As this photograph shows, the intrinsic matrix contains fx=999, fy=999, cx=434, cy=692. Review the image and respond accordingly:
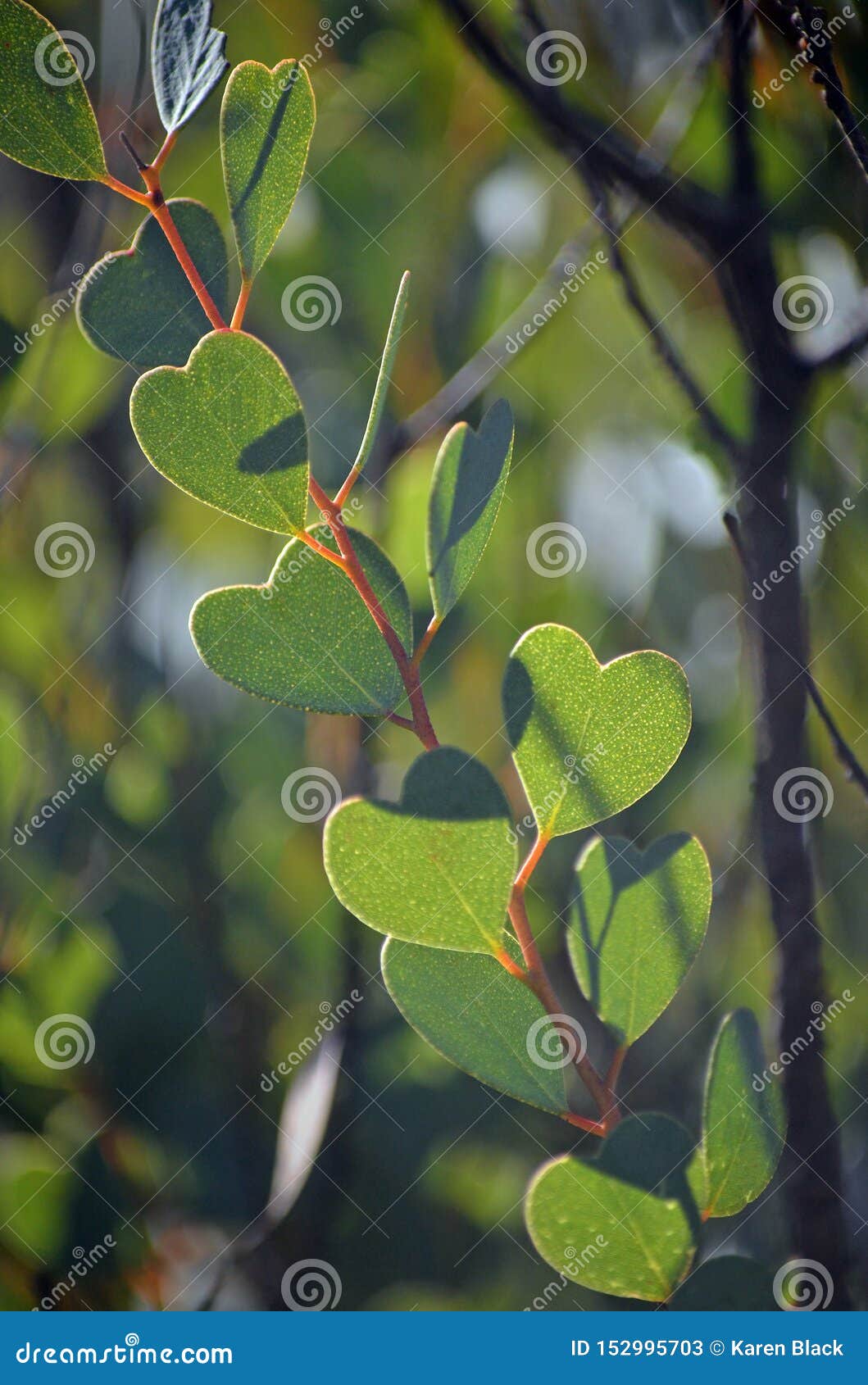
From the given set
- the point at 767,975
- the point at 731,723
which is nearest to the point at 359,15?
the point at 731,723

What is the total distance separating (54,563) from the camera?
53 centimetres

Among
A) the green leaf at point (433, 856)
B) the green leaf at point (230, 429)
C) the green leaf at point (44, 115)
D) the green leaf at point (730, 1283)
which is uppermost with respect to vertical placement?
the green leaf at point (44, 115)

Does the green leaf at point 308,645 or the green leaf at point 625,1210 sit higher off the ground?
the green leaf at point 308,645

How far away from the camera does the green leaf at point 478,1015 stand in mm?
189

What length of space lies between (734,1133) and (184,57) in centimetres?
24

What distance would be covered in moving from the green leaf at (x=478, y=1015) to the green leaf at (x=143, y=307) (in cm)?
13

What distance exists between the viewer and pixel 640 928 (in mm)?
203

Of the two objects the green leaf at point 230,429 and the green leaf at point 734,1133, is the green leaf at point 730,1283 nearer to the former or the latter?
the green leaf at point 734,1133

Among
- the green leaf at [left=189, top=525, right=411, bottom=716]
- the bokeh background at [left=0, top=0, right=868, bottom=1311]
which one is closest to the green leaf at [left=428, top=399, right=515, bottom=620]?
the green leaf at [left=189, top=525, right=411, bottom=716]

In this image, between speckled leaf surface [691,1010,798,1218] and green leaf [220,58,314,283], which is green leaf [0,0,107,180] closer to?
green leaf [220,58,314,283]

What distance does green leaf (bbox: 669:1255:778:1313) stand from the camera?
8.2 inches

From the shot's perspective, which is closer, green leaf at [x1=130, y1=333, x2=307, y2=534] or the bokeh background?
green leaf at [x1=130, y1=333, x2=307, y2=534]

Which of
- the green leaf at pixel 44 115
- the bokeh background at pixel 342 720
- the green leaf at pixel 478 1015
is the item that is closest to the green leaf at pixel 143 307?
the green leaf at pixel 44 115

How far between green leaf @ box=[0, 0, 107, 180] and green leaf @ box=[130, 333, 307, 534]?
55 mm
